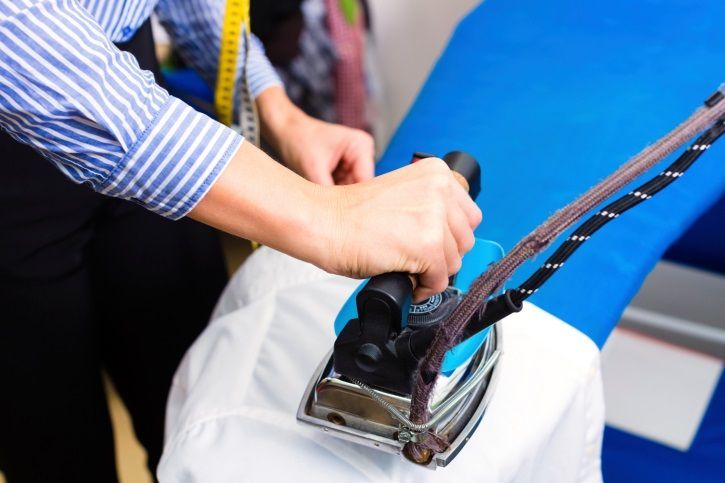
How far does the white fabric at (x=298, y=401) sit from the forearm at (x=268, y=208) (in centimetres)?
15

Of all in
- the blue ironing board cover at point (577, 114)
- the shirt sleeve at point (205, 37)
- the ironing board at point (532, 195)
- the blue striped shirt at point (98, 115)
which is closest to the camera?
the blue striped shirt at point (98, 115)

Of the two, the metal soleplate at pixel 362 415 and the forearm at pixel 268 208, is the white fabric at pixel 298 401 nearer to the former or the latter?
the metal soleplate at pixel 362 415

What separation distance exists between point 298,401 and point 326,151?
0.29 m

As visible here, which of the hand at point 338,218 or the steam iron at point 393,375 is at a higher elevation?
the hand at point 338,218

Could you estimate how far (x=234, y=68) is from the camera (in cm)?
90

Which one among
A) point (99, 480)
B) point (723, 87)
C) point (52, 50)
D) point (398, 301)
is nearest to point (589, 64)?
point (723, 87)

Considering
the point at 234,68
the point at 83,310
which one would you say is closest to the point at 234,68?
the point at 234,68

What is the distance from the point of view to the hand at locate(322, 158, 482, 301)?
54cm

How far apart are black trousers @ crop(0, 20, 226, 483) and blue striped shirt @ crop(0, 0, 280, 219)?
0.84 ft

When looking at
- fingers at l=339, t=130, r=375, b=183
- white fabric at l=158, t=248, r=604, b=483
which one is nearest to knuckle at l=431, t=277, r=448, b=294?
white fabric at l=158, t=248, r=604, b=483

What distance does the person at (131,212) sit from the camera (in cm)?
51

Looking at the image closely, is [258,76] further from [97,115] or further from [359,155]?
[97,115]

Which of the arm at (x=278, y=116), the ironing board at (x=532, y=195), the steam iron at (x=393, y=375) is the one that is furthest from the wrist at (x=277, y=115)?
the steam iron at (x=393, y=375)

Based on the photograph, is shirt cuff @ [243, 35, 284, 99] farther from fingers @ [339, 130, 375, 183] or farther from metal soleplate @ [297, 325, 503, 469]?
metal soleplate @ [297, 325, 503, 469]
